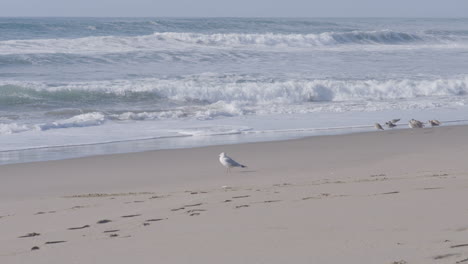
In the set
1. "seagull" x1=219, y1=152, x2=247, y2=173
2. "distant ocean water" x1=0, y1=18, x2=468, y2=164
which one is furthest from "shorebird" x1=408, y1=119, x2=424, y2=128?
"seagull" x1=219, y1=152, x2=247, y2=173

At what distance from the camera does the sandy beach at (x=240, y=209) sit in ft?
13.3

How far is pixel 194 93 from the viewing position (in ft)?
55.9

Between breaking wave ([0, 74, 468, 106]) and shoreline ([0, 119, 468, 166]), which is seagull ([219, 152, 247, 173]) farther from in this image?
breaking wave ([0, 74, 468, 106])

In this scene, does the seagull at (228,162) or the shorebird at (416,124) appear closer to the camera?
the seagull at (228,162)

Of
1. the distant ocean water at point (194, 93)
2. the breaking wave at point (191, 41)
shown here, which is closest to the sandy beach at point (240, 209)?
the distant ocean water at point (194, 93)

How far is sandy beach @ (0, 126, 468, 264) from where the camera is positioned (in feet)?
13.3

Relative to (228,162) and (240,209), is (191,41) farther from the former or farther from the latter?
(240,209)

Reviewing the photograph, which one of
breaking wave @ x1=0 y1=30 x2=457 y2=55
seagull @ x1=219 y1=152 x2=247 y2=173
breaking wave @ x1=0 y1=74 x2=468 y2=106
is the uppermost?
breaking wave @ x1=0 y1=30 x2=457 y2=55

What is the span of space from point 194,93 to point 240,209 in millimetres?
11893

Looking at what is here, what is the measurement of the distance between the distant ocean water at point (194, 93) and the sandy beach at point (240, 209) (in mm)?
1926

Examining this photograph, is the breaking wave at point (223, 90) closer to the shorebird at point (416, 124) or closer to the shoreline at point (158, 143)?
the shoreline at point (158, 143)

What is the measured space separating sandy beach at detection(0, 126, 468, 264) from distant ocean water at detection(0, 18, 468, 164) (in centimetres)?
193

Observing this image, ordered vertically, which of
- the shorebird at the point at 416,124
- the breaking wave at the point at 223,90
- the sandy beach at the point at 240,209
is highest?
the breaking wave at the point at 223,90

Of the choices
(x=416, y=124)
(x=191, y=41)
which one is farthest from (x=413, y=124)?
(x=191, y=41)
